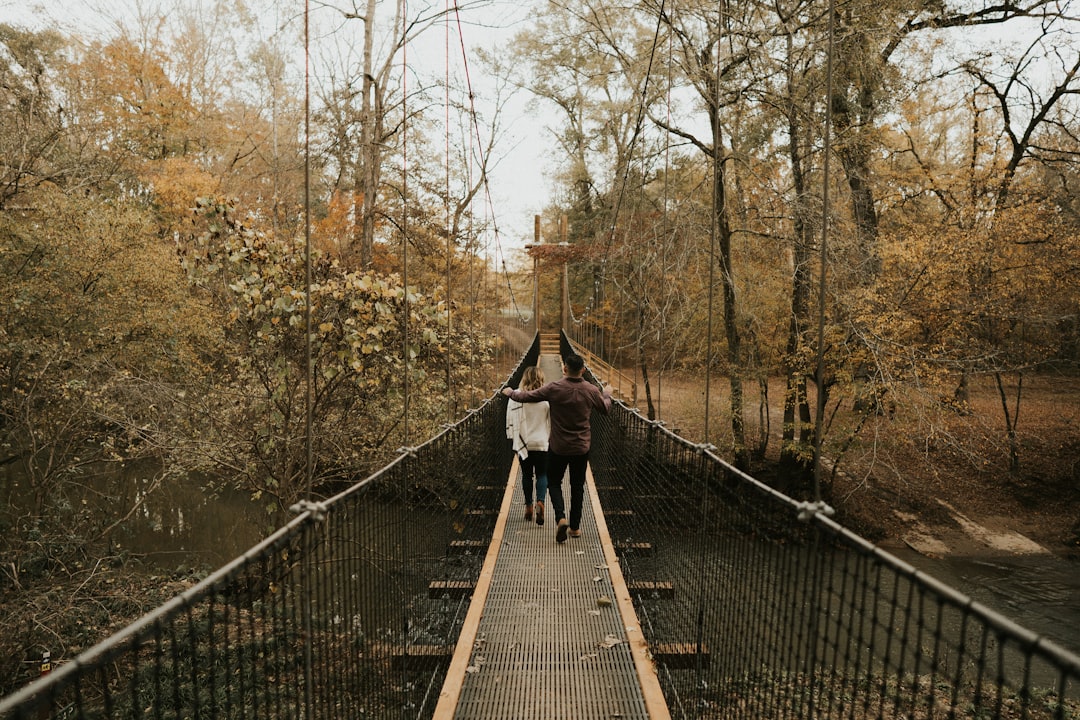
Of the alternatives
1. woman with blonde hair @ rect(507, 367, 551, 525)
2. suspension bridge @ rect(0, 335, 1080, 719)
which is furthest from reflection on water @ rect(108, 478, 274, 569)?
woman with blonde hair @ rect(507, 367, 551, 525)

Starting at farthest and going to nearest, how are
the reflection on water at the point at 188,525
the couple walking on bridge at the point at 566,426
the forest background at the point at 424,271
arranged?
the reflection on water at the point at 188,525 < the forest background at the point at 424,271 < the couple walking on bridge at the point at 566,426

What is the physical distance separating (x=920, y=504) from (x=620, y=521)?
10.2m

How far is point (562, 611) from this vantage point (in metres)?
3.35

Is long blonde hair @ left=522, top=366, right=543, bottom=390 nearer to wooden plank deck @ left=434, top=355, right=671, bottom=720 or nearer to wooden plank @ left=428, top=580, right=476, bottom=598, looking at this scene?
wooden plank deck @ left=434, top=355, right=671, bottom=720

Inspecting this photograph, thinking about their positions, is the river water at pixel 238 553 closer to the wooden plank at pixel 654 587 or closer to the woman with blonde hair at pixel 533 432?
the woman with blonde hair at pixel 533 432

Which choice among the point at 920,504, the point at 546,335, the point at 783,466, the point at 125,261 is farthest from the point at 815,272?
the point at 546,335

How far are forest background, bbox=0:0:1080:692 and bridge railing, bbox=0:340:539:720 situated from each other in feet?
4.35

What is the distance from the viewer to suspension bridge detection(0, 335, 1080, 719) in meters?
1.28

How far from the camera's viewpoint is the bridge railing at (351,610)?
3.47 feet

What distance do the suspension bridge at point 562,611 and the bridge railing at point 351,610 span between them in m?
0.01

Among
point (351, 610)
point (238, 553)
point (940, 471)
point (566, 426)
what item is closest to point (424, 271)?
point (238, 553)

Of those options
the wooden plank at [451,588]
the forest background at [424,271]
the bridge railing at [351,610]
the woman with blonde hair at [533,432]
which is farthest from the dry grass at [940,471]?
the wooden plank at [451,588]

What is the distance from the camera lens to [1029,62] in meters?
11.2

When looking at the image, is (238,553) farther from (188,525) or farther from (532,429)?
(532,429)
